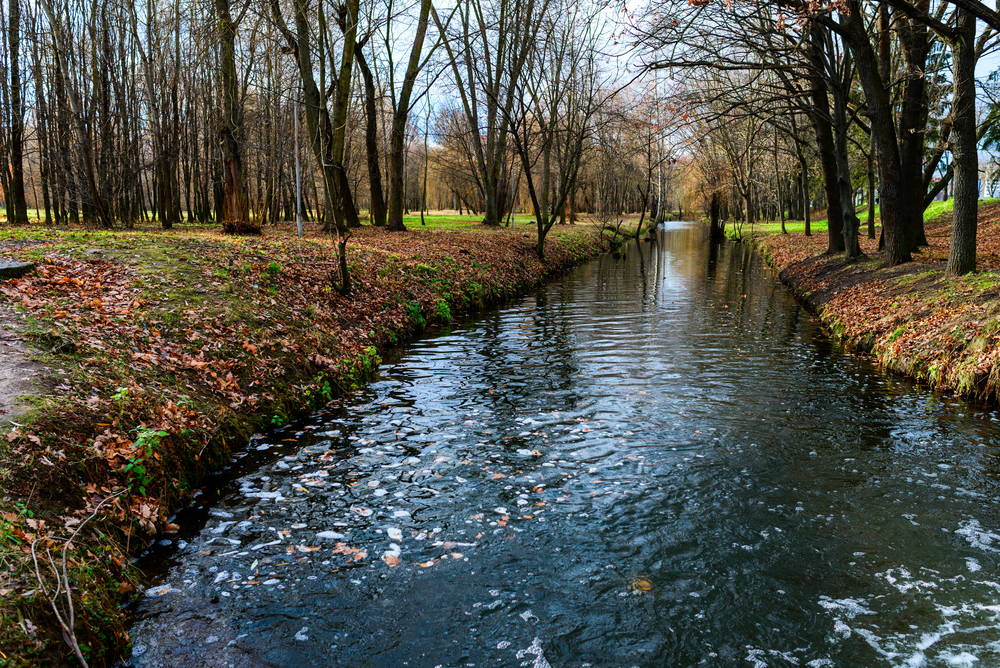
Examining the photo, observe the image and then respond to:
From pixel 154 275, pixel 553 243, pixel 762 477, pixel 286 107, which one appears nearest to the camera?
pixel 762 477

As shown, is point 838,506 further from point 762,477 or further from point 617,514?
point 617,514

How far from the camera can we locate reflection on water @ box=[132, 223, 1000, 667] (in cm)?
414

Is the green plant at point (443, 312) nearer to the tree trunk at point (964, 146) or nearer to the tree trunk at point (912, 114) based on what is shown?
the tree trunk at point (964, 146)

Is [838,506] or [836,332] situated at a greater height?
[836,332]

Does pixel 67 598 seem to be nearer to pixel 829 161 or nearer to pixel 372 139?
pixel 372 139

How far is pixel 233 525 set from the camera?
5648 mm

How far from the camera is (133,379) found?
22.7ft

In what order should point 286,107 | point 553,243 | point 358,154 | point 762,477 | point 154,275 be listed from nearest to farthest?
point 762,477 → point 154,275 → point 553,243 → point 286,107 → point 358,154

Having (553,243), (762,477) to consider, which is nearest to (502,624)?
(762,477)

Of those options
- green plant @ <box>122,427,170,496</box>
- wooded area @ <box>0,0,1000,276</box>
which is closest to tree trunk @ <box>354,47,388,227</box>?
wooded area @ <box>0,0,1000,276</box>

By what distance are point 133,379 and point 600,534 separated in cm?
551

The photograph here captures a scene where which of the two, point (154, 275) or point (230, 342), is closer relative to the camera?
point (230, 342)

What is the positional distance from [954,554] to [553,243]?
2688 centimetres

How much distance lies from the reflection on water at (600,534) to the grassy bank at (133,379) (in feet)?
1.46
